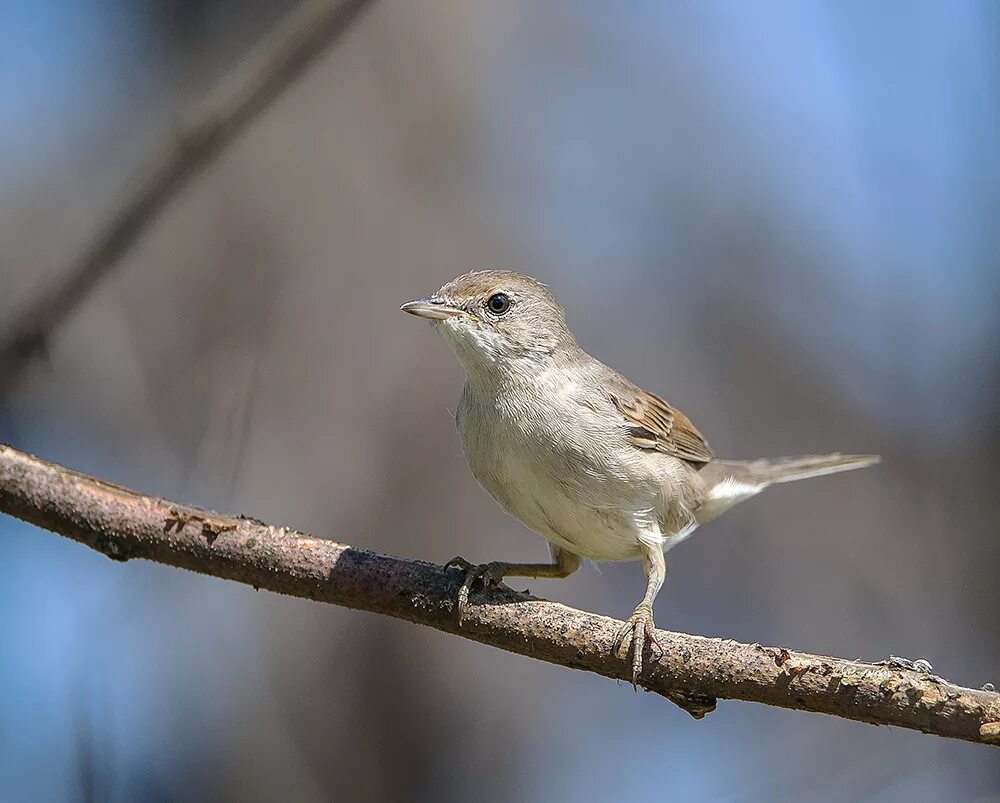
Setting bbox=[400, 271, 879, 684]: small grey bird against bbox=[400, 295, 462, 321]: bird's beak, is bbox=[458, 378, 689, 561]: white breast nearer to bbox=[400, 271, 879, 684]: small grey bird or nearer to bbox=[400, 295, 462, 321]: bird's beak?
bbox=[400, 271, 879, 684]: small grey bird

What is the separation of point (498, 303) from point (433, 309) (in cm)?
37

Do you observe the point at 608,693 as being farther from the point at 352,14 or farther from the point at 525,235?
the point at 352,14

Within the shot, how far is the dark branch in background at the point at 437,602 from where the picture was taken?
297cm

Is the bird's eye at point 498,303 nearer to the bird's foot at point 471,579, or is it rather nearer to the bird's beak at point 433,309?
the bird's beak at point 433,309

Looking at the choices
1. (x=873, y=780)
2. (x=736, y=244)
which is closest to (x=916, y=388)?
(x=736, y=244)


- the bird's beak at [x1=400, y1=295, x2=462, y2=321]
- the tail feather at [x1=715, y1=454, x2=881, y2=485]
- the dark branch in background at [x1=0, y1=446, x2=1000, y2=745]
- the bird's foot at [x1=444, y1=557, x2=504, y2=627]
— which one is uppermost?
the tail feather at [x1=715, y1=454, x2=881, y2=485]

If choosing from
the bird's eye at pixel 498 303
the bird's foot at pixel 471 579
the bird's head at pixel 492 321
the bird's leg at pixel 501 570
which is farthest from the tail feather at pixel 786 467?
the bird's foot at pixel 471 579

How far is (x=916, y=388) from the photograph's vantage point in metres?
7.94

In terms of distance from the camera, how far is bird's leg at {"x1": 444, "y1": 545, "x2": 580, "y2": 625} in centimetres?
361

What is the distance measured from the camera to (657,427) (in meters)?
4.91

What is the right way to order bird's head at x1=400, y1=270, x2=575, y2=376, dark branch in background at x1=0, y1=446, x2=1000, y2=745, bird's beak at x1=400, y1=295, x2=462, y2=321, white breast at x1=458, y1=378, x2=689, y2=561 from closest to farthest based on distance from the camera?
dark branch in background at x1=0, y1=446, x2=1000, y2=745
white breast at x1=458, y1=378, x2=689, y2=561
bird's beak at x1=400, y1=295, x2=462, y2=321
bird's head at x1=400, y1=270, x2=575, y2=376

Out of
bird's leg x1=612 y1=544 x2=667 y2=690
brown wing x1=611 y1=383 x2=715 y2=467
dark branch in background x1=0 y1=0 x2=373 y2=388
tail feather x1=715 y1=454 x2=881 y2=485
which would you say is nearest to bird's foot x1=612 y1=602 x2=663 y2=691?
bird's leg x1=612 y1=544 x2=667 y2=690

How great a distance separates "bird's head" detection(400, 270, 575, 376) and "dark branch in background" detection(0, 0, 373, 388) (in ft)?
4.87

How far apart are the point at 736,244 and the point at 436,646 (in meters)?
4.20
